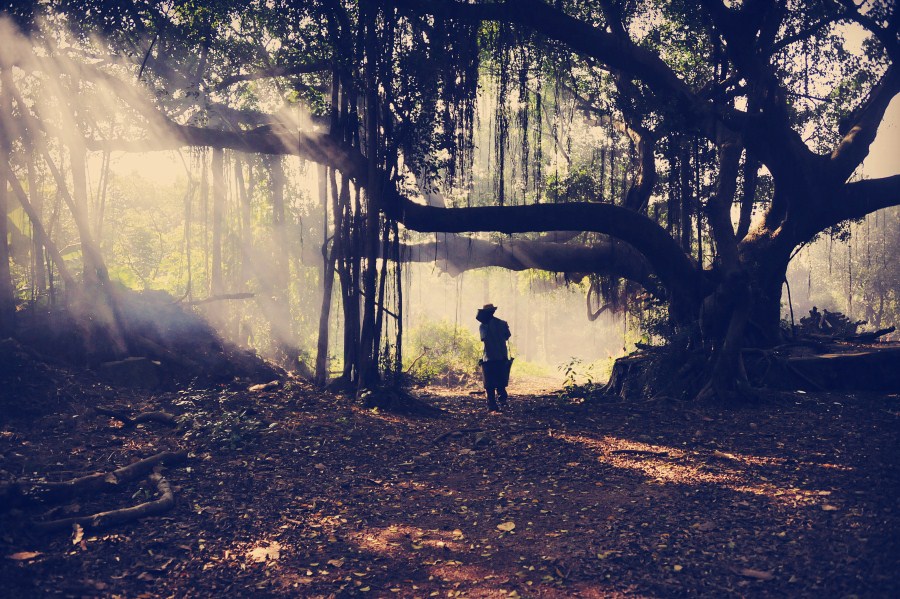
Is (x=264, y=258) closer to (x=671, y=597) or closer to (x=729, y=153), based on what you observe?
(x=729, y=153)

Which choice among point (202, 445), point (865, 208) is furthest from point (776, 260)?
point (202, 445)

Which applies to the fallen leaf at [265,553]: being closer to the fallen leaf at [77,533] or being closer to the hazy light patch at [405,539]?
the hazy light patch at [405,539]

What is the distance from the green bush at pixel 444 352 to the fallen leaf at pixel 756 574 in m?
10.5

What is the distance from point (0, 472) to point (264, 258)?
1388 centimetres

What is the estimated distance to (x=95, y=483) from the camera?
420cm

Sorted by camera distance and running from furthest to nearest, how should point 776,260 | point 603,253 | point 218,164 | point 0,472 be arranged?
point 218,164 < point 603,253 < point 776,260 < point 0,472

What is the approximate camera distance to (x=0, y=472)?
4113 millimetres

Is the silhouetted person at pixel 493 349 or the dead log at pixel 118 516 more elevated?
the silhouetted person at pixel 493 349

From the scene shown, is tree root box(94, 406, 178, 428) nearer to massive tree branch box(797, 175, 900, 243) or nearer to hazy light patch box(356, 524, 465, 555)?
hazy light patch box(356, 524, 465, 555)

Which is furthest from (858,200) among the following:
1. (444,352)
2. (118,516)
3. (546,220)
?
(444,352)

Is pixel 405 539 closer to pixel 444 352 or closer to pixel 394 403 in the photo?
pixel 394 403

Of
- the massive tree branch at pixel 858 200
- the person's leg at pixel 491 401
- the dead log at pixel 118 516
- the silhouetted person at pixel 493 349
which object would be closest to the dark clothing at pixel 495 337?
the silhouetted person at pixel 493 349

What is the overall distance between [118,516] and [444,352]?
13.7m

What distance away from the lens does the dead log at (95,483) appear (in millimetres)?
3879
